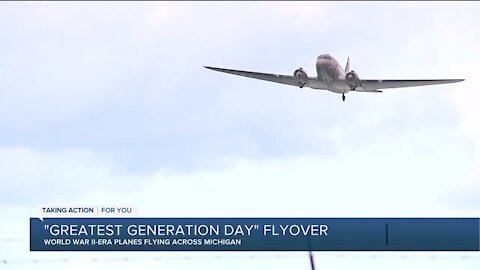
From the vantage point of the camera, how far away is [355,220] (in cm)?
4091

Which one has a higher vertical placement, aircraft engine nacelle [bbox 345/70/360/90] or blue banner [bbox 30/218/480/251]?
aircraft engine nacelle [bbox 345/70/360/90]

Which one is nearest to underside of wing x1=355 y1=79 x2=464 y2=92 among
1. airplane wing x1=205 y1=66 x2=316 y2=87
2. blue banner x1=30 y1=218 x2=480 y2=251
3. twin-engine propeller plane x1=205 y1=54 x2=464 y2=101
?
twin-engine propeller plane x1=205 y1=54 x2=464 y2=101

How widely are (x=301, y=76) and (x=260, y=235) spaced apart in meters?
32.1

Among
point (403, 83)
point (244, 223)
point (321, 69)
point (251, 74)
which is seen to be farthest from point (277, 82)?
point (244, 223)

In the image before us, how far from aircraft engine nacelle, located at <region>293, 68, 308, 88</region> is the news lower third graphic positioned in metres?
31.3

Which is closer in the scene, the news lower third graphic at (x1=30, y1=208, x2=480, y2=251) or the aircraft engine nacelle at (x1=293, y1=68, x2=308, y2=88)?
the news lower third graphic at (x1=30, y1=208, x2=480, y2=251)

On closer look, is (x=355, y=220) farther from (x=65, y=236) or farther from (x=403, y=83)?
(x=403, y=83)

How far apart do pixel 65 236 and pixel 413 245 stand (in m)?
17.9

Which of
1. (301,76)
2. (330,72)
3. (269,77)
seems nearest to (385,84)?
(330,72)

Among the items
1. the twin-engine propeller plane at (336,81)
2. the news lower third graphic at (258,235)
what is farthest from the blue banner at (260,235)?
the twin-engine propeller plane at (336,81)

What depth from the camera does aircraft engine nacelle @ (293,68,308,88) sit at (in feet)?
233

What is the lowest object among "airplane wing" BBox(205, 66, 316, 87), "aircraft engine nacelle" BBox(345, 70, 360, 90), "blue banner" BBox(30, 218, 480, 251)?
"blue banner" BBox(30, 218, 480, 251)

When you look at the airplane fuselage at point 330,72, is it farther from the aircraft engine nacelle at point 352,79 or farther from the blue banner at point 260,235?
the blue banner at point 260,235

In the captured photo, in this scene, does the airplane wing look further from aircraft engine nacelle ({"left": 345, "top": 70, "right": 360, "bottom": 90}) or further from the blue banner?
the blue banner
